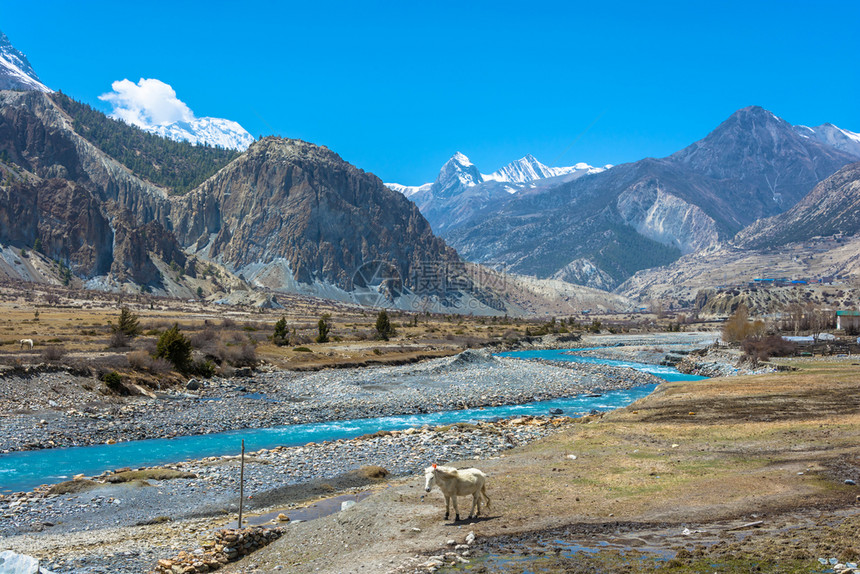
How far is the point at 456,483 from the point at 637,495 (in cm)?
575

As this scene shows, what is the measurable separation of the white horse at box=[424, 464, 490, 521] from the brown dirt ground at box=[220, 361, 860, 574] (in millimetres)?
529

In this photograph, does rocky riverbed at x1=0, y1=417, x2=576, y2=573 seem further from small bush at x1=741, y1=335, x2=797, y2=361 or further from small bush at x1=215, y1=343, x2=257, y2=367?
small bush at x1=741, y1=335, x2=797, y2=361

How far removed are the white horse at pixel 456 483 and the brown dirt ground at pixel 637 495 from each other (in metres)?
0.53

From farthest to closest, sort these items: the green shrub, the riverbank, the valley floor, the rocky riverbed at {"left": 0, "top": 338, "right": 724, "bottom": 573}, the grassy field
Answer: the green shrub
the riverbank
the rocky riverbed at {"left": 0, "top": 338, "right": 724, "bottom": 573}
the valley floor
the grassy field

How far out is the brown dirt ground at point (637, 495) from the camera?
14.5 metres

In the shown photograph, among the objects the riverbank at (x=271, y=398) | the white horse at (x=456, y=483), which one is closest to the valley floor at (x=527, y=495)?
the white horse at (x=456, y=483)

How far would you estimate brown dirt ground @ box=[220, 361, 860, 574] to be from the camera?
47.6 ft

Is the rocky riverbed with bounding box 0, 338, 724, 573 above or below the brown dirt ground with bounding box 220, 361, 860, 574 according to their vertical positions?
below

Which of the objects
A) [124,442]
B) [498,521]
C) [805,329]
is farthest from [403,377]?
[805,329]

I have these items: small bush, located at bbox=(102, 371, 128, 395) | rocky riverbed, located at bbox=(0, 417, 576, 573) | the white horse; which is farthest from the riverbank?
the white horse

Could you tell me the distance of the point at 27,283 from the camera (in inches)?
6462

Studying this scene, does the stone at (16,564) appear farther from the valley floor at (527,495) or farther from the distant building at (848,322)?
the distant building at (848,322)

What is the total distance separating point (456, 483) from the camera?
54.3 feet

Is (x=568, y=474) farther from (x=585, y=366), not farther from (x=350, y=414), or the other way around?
(x=585, y=366)
